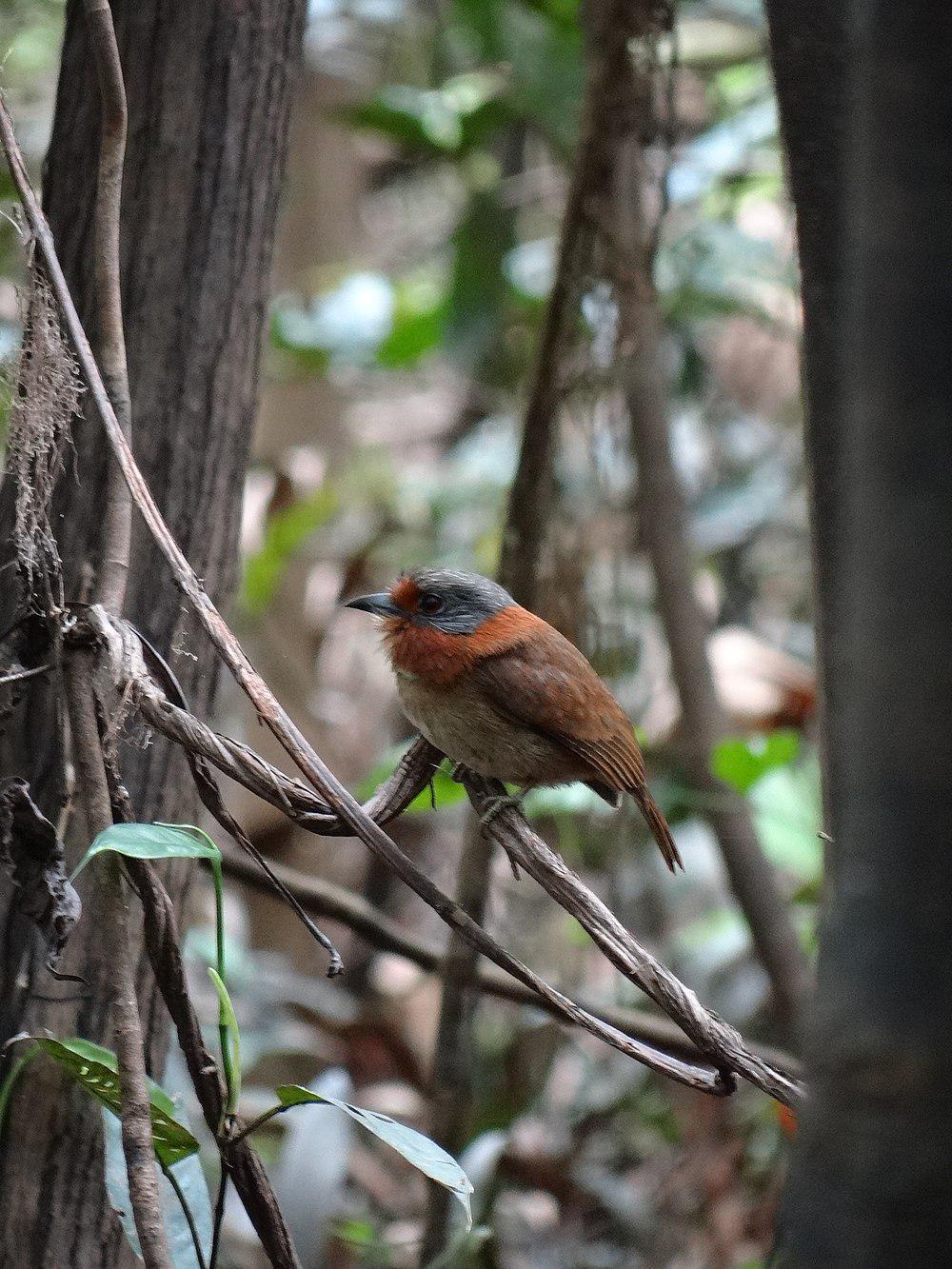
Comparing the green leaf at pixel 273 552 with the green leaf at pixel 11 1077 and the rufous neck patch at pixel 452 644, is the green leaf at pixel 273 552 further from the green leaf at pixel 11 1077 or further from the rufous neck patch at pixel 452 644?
the green leaf at pixel 11 1077

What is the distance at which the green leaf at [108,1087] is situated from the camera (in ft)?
4.99

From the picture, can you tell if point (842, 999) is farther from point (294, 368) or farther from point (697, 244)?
point (294, 368)

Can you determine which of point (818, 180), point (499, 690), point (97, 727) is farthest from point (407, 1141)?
point (818, 180)

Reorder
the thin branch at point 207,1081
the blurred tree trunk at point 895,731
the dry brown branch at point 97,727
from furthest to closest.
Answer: the thin branch at point 207,1081 → the dry brown branch at point 97,727 → the blurred tree trunk at point 895,731

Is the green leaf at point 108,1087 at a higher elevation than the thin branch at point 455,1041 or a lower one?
higher

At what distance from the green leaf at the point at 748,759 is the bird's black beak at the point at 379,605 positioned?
1.25m

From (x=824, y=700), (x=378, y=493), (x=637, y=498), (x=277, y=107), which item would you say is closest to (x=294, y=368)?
(x=378, y=493)

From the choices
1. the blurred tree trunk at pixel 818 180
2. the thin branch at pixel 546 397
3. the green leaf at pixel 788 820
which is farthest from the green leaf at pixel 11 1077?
the green leaf at pixel 788 820

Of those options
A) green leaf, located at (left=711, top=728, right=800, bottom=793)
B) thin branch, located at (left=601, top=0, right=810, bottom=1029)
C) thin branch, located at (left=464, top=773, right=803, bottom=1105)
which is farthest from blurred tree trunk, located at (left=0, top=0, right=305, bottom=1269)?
green leaf, located at (left=711, top=728, right=800, bottom=793)

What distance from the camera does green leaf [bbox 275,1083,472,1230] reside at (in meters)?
1.40

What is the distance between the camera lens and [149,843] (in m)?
1.26

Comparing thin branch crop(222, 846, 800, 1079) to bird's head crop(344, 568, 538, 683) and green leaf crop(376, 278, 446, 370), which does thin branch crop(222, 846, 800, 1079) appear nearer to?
bird's head crop(344, 568, 538, 683)

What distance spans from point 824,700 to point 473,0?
3277 mm

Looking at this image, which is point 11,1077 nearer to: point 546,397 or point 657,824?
point 657,824
